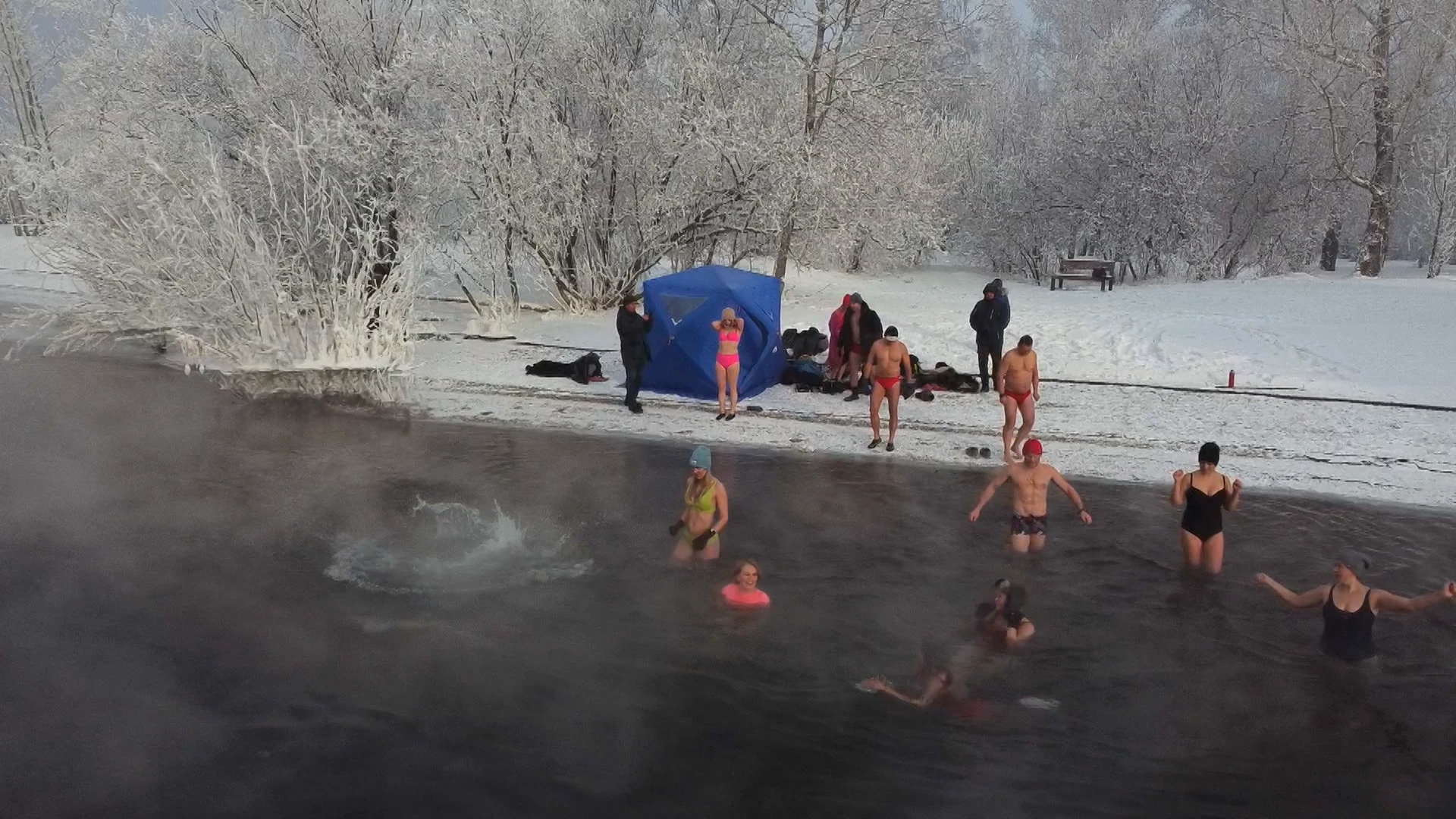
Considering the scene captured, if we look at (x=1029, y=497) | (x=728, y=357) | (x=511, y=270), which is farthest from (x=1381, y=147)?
(x=1029, y=497)

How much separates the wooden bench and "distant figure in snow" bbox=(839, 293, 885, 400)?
1496 centimetres

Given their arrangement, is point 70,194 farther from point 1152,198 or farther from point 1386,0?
point 1386,0

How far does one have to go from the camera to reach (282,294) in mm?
14594

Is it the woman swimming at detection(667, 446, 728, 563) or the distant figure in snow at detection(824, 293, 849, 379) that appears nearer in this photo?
the woman swimming at detection(667, 446, 728, 563)

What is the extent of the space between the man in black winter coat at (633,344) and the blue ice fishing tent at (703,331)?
818 mm

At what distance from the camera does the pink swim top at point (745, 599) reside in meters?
8.41

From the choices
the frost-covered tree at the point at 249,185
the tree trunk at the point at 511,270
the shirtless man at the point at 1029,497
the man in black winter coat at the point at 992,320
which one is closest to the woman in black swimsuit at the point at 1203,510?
the shirtless man at the point at 1029,497

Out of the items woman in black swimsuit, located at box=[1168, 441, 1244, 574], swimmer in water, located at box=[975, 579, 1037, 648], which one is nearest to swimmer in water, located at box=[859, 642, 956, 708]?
swimmer in water, located at box=[975, 579, 1037, 648]

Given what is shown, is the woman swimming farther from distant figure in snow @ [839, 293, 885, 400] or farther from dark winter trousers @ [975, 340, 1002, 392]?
dark winter trousers @ [975, 340, 1002, 392]

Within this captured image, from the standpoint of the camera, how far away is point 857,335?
14.7 meters

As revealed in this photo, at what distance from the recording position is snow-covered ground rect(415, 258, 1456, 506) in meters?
11.9

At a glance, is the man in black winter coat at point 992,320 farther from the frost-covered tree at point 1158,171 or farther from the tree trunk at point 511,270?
the frost-covered tree at point 1158,171

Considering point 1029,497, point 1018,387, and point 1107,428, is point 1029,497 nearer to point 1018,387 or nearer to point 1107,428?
point 1018,387

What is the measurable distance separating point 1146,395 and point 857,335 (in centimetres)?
431
